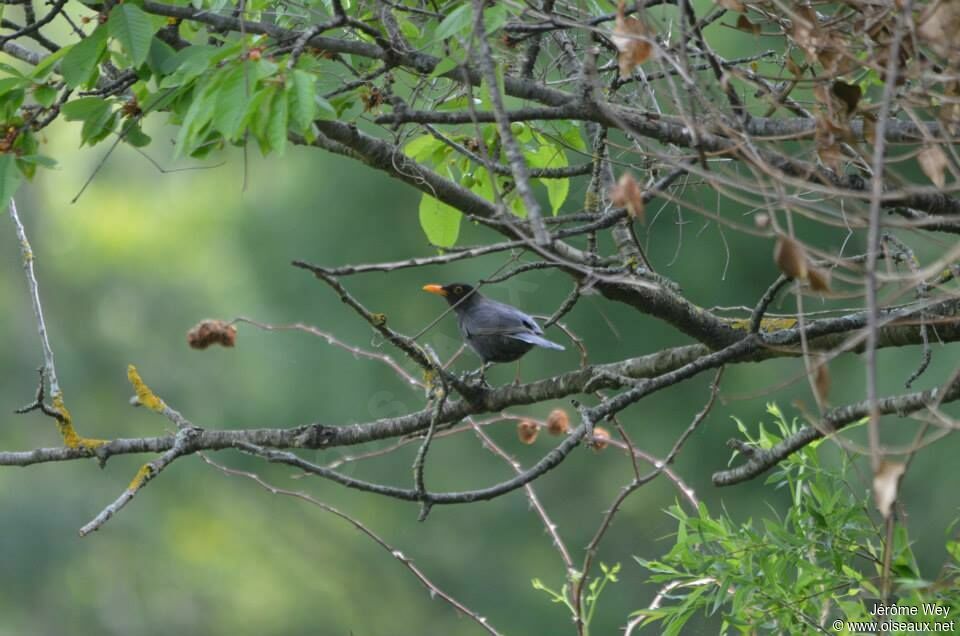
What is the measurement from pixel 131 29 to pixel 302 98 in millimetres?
553

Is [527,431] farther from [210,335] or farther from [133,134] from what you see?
[133,134]

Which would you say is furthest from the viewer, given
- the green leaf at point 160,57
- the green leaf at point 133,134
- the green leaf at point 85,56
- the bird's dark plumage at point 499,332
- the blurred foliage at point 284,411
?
the blurred foliage at point 284,411

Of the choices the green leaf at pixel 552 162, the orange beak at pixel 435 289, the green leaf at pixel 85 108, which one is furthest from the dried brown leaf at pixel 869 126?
the orange beak at pixel 435 289

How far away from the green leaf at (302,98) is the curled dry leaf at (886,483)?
131 cm

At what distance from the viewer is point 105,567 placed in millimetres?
15477

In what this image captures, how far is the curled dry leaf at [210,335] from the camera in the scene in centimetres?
323

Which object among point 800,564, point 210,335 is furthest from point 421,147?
point 800,564

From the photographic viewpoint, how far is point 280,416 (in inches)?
525

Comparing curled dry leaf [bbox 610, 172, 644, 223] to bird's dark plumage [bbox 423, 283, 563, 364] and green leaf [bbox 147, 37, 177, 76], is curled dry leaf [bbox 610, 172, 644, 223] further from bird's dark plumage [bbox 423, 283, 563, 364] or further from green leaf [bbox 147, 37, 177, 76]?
bird's dark plumage [bbox 423, 283, 563, 364]

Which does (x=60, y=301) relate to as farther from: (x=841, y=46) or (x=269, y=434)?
(x=841, y=46)

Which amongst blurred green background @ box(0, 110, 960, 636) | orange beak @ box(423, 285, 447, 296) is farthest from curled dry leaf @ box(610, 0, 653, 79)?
blurred green background @ box(0, 110, 960, 636)

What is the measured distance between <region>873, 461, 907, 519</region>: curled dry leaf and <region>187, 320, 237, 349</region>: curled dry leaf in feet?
6.63

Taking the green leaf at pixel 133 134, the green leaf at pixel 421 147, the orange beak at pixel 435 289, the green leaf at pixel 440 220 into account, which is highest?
the green leaf at pixel 133 134

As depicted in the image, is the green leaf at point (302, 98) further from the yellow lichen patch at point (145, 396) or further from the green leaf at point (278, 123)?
the yellow lichen patch at point (145, 396)
